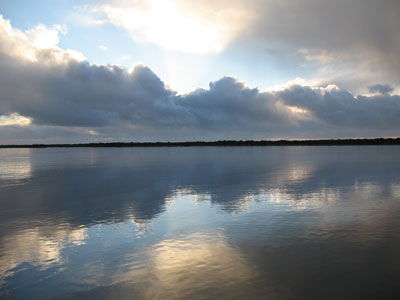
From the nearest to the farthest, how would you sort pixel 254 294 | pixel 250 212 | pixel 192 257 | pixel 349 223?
pixel 254 294, pixel 192 257, pixel 349 223, pixel 250 212

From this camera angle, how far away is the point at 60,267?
12.3m

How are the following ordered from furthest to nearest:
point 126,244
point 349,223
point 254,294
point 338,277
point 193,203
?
point 193,203
point 349,223
point 126,244
point 338,277
point 254,294

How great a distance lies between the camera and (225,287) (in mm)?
10422

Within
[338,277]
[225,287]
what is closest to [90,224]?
[225,287]

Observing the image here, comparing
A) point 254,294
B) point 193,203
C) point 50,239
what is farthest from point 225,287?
point 193,203

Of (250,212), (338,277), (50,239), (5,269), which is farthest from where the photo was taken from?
(250,212)

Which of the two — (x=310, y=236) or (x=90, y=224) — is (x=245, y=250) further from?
(x=90, y=224)

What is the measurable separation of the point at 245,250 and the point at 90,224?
10.4 metres

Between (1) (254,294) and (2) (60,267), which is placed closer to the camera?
(1) (254,294)

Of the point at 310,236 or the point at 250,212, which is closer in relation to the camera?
the point at 310,236

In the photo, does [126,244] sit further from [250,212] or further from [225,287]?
[250,212]

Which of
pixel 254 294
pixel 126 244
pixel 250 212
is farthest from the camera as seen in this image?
pixel 250 212

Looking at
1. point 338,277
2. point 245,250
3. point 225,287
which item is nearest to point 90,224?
point 245,250

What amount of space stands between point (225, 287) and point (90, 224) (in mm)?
11513
